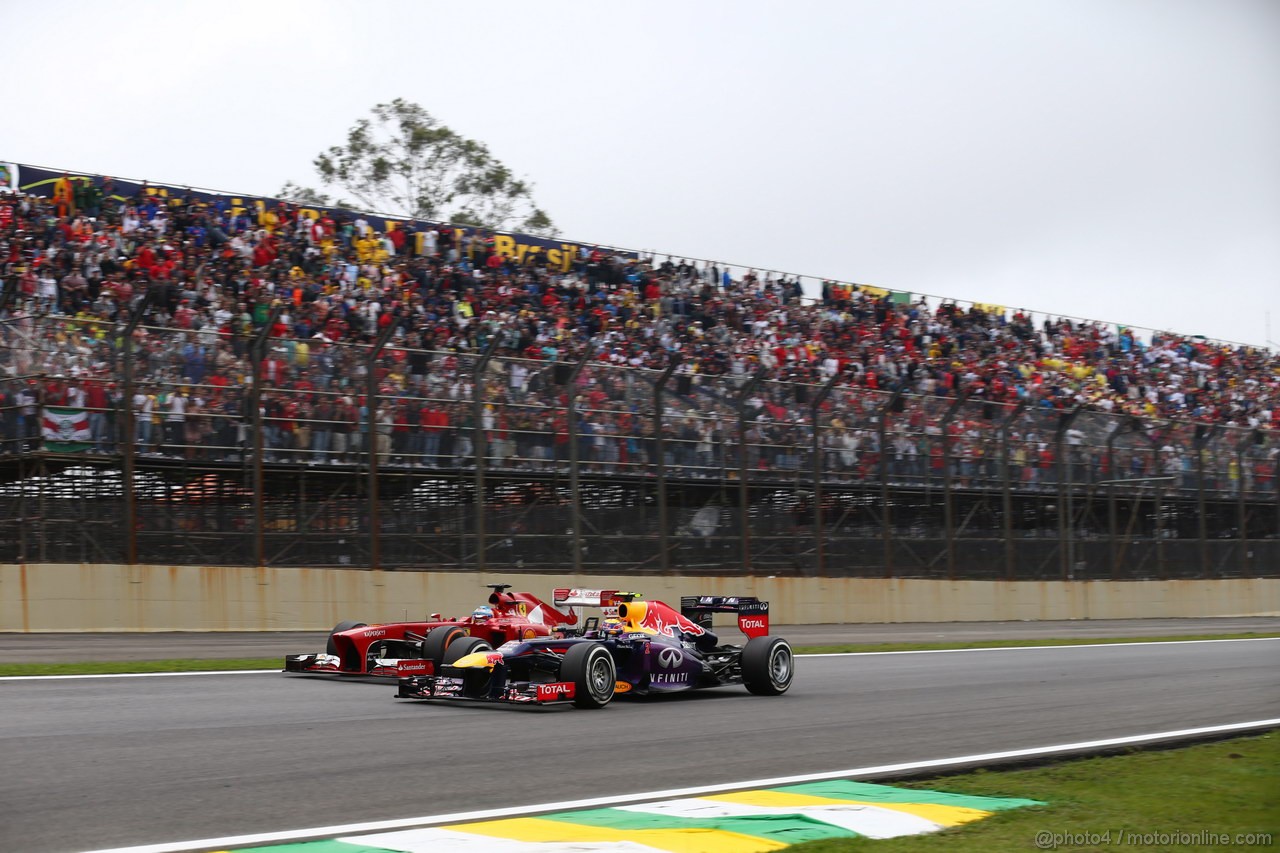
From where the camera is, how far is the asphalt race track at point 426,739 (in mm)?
7094

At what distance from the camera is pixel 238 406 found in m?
22.1

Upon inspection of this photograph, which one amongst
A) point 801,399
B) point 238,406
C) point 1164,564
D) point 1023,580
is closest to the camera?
point 238,406

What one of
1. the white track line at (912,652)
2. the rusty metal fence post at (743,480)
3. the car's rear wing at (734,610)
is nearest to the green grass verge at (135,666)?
the white track line at (912,652)

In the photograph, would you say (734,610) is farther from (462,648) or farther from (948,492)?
(948,492)

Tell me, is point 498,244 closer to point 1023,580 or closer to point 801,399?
point 801,399

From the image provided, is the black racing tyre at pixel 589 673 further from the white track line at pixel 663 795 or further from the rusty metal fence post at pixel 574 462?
the rusty metal fence post at pixel 574 462

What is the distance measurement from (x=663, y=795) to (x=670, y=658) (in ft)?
18.5

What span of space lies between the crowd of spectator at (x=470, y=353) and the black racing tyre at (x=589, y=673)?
11152 mm

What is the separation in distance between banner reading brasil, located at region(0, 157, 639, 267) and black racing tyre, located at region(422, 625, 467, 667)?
18.5m

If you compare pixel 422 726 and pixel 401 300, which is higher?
pixel 401 300

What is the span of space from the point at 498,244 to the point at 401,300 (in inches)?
179

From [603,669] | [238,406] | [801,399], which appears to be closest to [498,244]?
[801,399]

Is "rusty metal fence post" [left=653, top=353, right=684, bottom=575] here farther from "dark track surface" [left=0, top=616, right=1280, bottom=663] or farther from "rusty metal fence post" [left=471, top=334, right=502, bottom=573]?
"rusty metal fence post" [left=471, top=334, right=502, bottom=573]

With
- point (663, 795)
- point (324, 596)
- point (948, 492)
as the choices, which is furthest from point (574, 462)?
point (663, 795)
